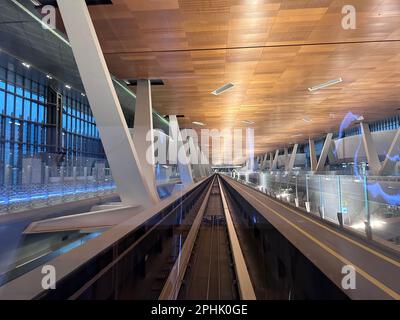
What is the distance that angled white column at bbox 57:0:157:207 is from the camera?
7.01 meters

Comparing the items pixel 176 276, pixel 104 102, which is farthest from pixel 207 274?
pixel 104 102

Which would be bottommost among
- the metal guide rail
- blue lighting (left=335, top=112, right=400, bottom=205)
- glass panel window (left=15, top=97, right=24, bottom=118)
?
the metal guide rail

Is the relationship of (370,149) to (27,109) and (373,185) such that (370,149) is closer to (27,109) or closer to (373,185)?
(373,185)

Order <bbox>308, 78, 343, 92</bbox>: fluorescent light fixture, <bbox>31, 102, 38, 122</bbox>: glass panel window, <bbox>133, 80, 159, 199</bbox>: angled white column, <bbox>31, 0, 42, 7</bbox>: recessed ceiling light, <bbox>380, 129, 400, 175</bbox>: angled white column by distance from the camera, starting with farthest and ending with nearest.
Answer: <bbox>380, 129, 400, 175</bbox>: angled white column, <bbox>31, 102, 38, 122</bbox>: glass panel window, <bbox>308, 78, 343, 92</bbox>: fluorescent light fixture, <bbox>133, 80, 159, 199</bbox>: angled white column, <bbox>31, 0, 42, 7</bbox>: recessed ceiling light

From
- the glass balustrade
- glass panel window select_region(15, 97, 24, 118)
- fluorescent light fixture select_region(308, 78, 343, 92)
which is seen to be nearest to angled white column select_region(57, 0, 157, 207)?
the glass balustrade

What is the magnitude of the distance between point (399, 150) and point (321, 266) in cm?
2573

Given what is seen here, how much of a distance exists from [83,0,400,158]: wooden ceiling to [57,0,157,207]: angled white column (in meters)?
0.51

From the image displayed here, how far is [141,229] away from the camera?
20.4 feet

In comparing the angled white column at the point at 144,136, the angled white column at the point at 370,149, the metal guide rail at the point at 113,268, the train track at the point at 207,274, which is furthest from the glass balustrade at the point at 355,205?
the angled white column at the point at 370,149

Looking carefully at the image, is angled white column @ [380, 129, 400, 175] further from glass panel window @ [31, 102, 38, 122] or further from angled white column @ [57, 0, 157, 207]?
glass panel window @ [31, 102, 38, 122]

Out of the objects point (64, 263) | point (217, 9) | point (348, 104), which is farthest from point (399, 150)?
point (64, 263)

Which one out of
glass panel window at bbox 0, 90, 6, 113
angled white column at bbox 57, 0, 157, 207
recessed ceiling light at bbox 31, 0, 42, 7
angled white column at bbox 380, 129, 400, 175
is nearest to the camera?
recessed ceiling light at bbox 31, 0, 42, 7

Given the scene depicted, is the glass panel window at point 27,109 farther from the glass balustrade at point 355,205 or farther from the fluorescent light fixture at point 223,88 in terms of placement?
the glass balustrade at point 355,205

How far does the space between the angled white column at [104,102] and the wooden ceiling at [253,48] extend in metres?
0.51
